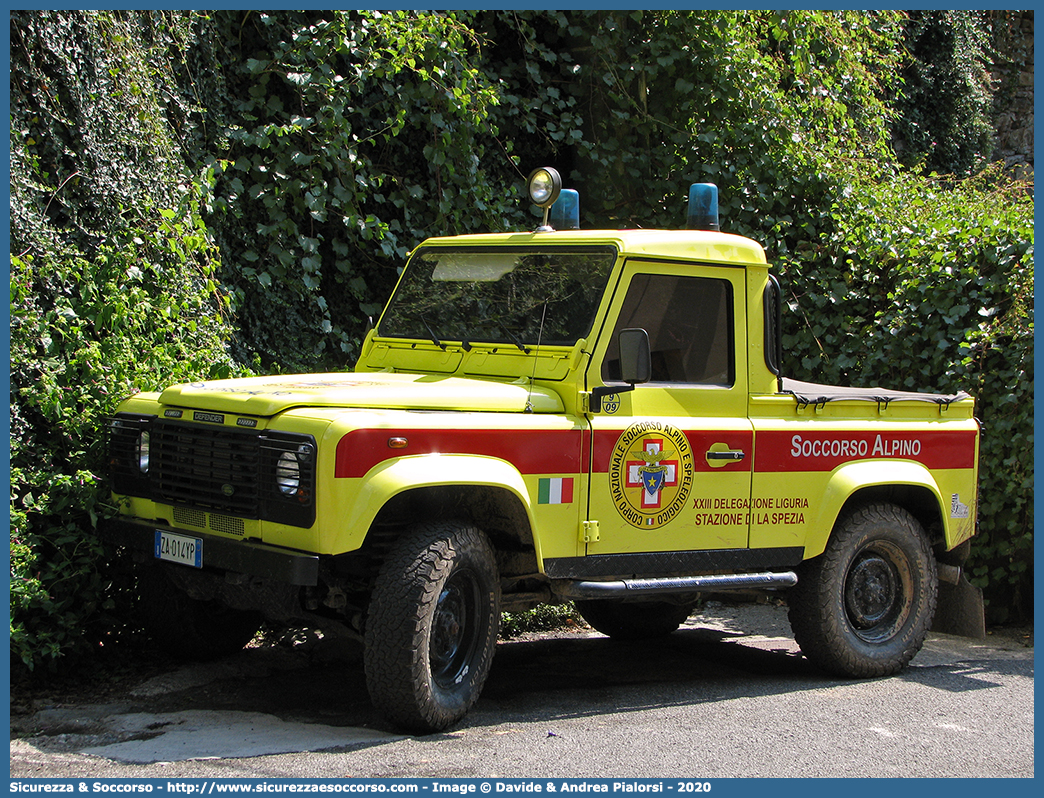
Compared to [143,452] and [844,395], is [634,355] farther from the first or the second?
[143,452]

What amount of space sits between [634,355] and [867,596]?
2.33 m

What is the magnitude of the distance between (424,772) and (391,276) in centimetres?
511

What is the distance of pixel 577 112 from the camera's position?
10.1 m

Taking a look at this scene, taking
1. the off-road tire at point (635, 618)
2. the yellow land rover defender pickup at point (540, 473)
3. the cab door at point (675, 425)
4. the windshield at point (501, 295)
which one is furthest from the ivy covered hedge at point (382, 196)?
the cab door at point (675, 425)

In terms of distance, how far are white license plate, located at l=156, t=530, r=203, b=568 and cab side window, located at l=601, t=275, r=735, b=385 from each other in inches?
85.5

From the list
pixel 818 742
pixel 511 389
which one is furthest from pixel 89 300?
pixel 818 742

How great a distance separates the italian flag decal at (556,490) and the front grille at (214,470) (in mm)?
1124

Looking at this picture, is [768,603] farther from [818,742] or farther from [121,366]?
[121,366]

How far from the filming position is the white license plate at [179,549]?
479cm

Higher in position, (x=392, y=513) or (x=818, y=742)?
(x=392, y=513)

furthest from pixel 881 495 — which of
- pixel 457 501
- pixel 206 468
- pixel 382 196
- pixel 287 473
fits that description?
pixel 382 196

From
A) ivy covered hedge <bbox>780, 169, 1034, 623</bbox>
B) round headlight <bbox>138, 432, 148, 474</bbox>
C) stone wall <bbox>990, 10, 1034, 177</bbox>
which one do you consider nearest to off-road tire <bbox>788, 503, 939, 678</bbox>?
ivy covered hedge <bbox>780, 169, 1034, 623</bbox>

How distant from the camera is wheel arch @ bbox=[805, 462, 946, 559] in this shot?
6.00m

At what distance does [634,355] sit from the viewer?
5117 mm
